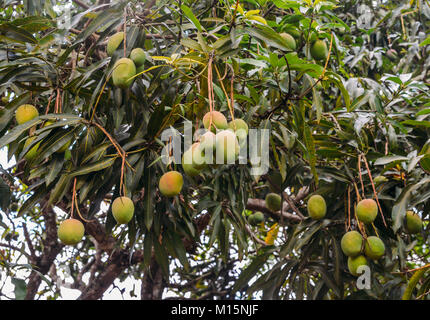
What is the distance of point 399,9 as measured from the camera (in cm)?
272

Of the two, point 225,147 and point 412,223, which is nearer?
point 225,147

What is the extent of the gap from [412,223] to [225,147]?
1.02 metres

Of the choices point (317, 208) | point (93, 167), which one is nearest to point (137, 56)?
point (93, 167)

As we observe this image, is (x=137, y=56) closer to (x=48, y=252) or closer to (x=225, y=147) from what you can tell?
(x=225, y=147)

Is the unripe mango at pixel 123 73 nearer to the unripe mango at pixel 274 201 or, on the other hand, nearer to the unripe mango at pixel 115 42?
the unripe mango at pixel 115 42

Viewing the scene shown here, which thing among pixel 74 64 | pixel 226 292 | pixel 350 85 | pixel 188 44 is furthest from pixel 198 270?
pixel 188 44

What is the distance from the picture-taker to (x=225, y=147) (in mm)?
1075

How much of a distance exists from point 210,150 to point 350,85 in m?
1.17

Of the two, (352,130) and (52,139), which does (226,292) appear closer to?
(352,130)

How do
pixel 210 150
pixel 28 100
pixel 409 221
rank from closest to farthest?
pixel 210 150 < pixel 28 100 < pixel 409 221

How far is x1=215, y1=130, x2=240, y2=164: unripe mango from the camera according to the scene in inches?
42.3

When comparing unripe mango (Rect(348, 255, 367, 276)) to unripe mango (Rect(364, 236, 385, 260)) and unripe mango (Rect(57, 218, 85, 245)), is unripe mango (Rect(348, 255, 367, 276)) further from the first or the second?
unripe mango (Rect(57, 218, 85, 245))

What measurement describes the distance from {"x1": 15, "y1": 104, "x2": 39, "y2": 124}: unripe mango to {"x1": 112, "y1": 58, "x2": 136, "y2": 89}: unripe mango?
342 mm

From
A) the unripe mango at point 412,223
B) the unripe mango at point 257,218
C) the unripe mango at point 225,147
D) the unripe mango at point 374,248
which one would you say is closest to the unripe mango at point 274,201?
the unripe mango at point 257,218
